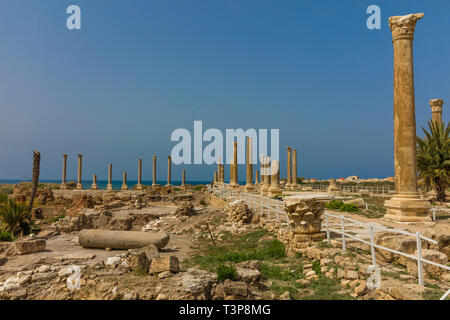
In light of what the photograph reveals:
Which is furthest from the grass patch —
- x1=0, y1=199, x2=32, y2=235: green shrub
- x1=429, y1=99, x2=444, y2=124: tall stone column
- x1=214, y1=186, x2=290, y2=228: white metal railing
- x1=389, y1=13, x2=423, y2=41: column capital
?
x1=429, y1=99, x2=444, y2=124: tall stone column

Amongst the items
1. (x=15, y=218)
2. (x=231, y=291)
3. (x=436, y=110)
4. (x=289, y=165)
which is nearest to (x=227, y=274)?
(x=231, y=291)

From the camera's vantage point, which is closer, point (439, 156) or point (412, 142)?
point (412, 142)

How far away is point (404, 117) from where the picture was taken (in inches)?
462

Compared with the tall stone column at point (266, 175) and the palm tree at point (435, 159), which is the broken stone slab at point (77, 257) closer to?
the tall stone column at point (266, 175)

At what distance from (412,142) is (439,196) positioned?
9569mm

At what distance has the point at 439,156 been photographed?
58.2ft

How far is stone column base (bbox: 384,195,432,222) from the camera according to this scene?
10969 mm

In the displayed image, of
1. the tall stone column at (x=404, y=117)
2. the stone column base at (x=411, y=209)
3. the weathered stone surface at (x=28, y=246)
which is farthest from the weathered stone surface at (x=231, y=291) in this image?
the weathered stone surface at (x=28, y=246)

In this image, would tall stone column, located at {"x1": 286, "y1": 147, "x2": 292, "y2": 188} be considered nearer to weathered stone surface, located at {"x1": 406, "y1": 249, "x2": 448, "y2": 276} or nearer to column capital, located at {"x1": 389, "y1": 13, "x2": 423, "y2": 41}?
column capital, located at {"x1": 389, "y1": 13, "x2": 423, "y2": 41}

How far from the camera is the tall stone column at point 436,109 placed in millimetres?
20009

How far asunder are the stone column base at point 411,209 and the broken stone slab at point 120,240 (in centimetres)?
940
